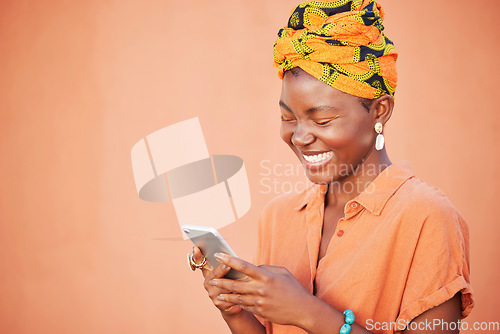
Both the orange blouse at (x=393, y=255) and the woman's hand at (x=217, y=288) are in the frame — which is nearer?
the orange blouse at (x=393, y=255)

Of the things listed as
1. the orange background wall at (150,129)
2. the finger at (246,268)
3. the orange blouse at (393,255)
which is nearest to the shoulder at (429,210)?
the orange blouse at (393,255)

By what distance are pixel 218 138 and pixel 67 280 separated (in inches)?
47.5

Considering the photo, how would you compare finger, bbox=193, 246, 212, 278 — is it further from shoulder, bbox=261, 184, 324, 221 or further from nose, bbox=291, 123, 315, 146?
nose, bbox=291, 123, 315, 146

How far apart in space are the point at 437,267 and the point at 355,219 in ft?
0.85

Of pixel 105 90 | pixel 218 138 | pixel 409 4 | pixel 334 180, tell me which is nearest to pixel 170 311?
pixel 218 138

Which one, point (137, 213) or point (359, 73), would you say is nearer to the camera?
point (359, 73)

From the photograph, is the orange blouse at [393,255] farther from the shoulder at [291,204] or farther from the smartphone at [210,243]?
the smartphone at [210,243]

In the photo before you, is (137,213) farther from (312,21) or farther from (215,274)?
(312,21)

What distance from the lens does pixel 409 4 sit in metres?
3.10

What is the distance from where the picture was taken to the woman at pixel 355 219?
3.99 ft

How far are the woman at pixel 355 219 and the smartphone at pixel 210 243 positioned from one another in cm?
3

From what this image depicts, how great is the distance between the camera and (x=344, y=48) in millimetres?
1335

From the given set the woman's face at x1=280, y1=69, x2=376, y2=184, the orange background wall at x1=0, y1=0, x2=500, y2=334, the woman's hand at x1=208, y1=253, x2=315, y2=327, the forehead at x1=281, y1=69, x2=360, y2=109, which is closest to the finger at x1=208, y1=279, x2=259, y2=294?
the woman's hand at x1=208, y1=253, x2=315, y2=327

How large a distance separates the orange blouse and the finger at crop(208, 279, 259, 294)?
0.24 m
